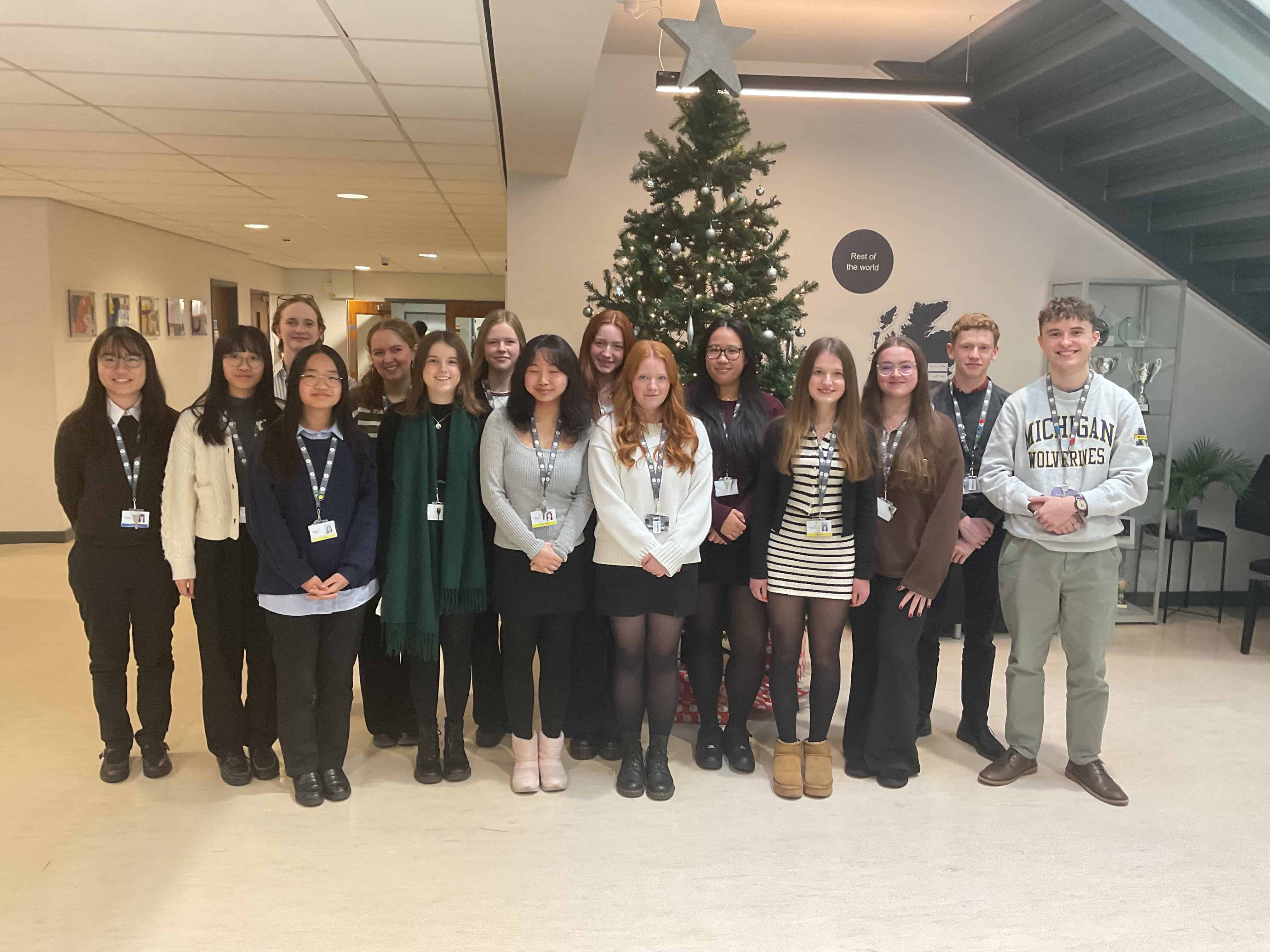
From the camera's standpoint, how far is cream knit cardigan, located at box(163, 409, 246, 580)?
9.97 feet

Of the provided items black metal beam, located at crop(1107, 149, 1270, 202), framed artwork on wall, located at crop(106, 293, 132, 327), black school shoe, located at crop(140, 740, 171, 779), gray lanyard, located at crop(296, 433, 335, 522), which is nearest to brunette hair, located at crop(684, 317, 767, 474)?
gray lanyard, located at crop(296, 433, 335, 522)

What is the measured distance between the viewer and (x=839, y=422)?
321 centimetres

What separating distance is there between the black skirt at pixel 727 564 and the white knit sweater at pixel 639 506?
0.26 metres

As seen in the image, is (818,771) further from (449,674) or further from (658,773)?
(449,674)

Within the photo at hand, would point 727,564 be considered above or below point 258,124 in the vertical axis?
below

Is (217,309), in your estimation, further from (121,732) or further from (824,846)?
(824,846)

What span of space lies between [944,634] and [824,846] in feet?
8.80

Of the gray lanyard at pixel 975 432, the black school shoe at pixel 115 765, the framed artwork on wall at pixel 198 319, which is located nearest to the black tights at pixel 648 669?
the gray lanyard at pixel 975 432

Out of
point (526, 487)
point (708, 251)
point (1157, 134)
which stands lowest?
point (526, 487)

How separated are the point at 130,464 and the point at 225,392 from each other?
0.41 metres

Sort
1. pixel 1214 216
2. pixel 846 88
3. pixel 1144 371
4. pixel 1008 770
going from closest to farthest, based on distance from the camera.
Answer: pixel 1008 770 → pixel 846 88 → pixel 1214 216 → pixel 1144 371

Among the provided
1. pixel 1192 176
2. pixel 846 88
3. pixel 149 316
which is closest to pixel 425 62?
pixel 846 88

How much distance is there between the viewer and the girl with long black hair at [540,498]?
3.08 meters

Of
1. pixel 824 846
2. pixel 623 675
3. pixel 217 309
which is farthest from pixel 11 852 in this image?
pixel 217 309
